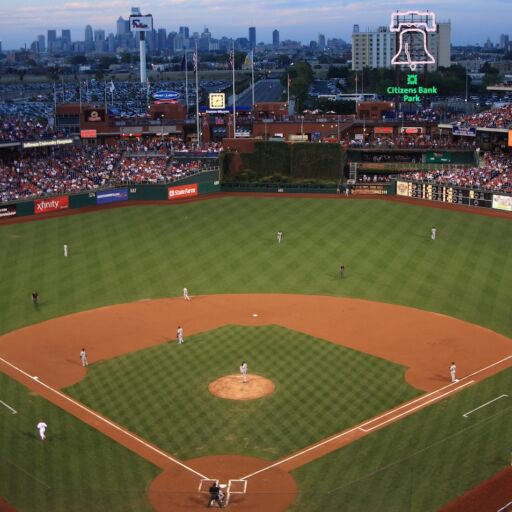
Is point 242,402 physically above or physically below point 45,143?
below

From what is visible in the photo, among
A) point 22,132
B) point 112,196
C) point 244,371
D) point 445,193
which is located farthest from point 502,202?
point 22,132

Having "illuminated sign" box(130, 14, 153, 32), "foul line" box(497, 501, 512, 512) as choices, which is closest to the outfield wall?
"foul line" box(497, 501, 512, 512)

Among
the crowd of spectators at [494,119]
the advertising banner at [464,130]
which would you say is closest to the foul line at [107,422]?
the crowd of spectators at [494,119]

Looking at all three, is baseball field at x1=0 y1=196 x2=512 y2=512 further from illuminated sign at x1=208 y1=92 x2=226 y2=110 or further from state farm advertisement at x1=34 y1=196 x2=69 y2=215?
illuminated sign at x1=208 y1=92 x2=226 y2=110

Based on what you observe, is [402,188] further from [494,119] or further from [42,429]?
[42,429]

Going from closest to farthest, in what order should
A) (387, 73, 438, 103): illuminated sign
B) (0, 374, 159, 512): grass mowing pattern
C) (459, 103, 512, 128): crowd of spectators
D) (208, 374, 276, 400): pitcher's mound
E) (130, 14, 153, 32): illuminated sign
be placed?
(0, 374, 159, 512): grass mowing pattern < (208, 374, 276, 400): pitcher's mound < (459, 103, 512, 128): crowd of spectators < (387, 73, 438, 103): illuminated sign < (130, 14, 153, 32): illuminated sign

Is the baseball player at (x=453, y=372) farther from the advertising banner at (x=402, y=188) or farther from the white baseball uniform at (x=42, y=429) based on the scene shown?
the advertising banner at (x=402, y=188)
